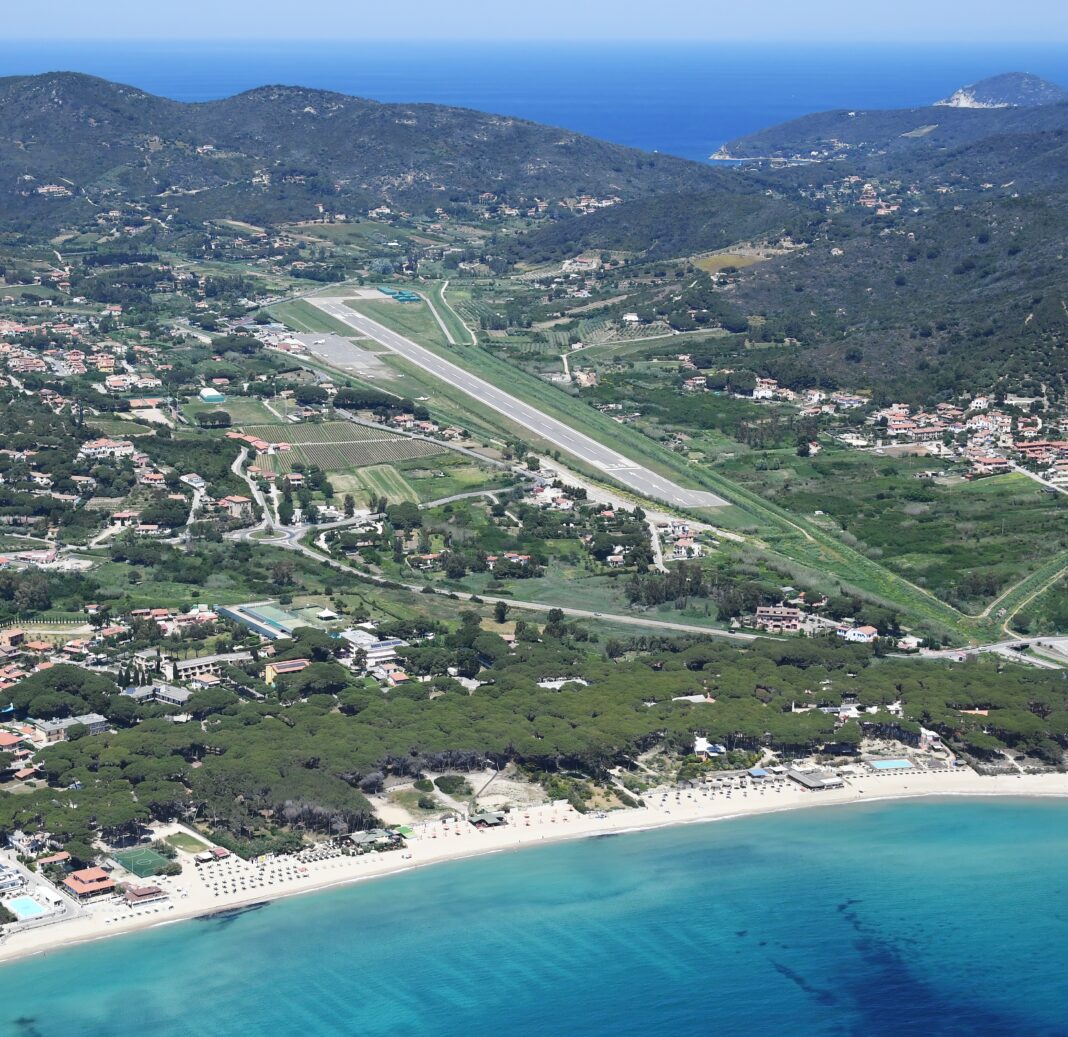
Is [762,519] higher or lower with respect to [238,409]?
lower

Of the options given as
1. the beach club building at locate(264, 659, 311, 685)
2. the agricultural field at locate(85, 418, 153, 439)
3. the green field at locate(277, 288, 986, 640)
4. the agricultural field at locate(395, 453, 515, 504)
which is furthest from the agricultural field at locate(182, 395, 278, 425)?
the beach club building at locate(264, 659, 311, 685)

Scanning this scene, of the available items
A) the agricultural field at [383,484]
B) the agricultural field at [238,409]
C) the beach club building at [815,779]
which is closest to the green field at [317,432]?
the agricultural field at [238,409]

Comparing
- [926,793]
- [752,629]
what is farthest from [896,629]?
[926,793]

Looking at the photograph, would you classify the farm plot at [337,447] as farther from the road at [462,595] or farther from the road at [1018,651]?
the road at [1018,651]

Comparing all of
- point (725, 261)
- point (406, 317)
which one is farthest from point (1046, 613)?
point (725, 261)

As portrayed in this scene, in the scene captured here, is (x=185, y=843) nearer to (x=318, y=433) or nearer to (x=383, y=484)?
(x=383, y=484)

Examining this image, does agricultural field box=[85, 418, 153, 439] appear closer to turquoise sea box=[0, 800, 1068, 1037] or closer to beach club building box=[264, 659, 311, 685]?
beach club building box=[264, 659, 311, 685]
